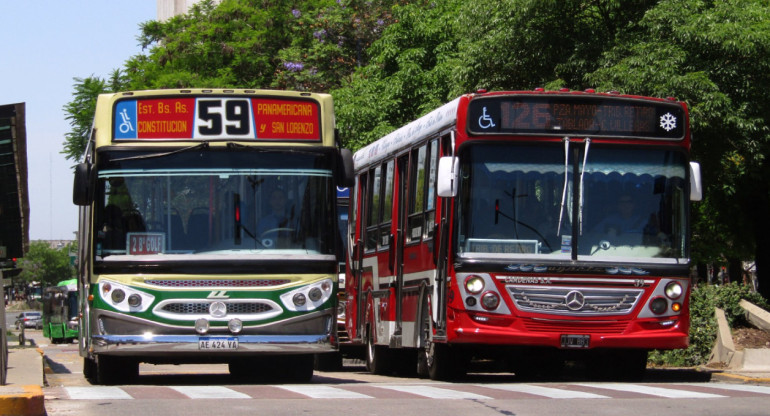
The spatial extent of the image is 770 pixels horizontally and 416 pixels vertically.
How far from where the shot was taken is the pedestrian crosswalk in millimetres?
12195

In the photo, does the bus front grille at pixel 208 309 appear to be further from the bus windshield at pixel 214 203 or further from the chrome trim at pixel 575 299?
the chrome trim at pixel 575 299

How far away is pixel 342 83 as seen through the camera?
39.7 m

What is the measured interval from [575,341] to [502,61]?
510 inches

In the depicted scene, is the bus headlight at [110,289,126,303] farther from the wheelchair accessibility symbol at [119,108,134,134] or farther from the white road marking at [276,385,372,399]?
the white road marking at [276,385,372,399]

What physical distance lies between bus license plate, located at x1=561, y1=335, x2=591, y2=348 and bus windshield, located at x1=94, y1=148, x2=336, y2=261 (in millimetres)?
2590

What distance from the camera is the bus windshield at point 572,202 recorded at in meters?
A: 14.5

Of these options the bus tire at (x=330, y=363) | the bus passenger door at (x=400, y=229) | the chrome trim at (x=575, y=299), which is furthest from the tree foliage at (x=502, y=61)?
the chrome trim at (x=575, y=299)

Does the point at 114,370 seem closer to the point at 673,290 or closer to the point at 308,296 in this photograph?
the point at 308,296

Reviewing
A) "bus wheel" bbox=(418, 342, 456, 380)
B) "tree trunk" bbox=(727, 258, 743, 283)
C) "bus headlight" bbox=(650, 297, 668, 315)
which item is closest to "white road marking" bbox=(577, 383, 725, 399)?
"bus headlight" bbox=(650, 297, 668, 315)

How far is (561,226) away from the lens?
14.6 metres

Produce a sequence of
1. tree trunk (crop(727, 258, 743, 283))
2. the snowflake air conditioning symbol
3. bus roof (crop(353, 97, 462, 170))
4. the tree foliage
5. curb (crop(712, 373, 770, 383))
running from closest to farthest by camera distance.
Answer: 1. the snowflake air conditioning symbol
2. bus roof (crop(353, 97, 462, 170))
3. curb (crop(712, 373, 770, 383))
4. the tree foliage
5. tree trunk (crop(727, 258, 743, 283))

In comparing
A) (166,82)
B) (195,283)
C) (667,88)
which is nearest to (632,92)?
(667,88)

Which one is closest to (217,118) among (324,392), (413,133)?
(324,392)

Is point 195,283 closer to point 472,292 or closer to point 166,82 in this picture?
point 472,292
